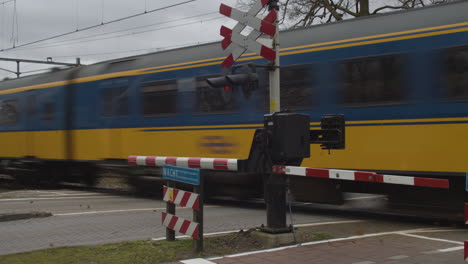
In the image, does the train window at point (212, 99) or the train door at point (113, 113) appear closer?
the train window at point (212, 99)

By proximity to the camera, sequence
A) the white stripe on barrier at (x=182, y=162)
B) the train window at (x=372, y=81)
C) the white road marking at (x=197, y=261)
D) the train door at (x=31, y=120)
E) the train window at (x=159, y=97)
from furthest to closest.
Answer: the train door at (x=31, y=120)
the train window at (x=159, y=97)
the train window at (x=372, y=81)
the white stripe on barrier at (x=182, y=162)
the white road marking at (x=197, y=261)

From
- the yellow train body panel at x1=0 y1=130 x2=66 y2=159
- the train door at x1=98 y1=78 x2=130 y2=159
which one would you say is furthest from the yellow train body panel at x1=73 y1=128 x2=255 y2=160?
the yellow train body panel at x1=0 y1=130 x2=66 y2=159

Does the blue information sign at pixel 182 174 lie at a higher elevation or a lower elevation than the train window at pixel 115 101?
lower

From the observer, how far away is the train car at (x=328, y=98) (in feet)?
27.9

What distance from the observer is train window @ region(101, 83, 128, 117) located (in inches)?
545

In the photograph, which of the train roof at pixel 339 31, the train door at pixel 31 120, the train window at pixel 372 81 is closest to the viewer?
the train roof at pixel 339 31

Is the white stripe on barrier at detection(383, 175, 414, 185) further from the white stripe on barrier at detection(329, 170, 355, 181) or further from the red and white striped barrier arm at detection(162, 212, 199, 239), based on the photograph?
the red and white striped barrier arm at detection(162, 212, 199, 239)

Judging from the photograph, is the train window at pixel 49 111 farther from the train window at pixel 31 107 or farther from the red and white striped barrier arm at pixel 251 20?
the red and white striped barrier arm at pixel 251 20

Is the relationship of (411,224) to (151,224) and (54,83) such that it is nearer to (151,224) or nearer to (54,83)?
(151,224)

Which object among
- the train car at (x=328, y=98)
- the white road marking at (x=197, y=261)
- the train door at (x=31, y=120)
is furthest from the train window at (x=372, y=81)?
the train door at (x=31, y=120)

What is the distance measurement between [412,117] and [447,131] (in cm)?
61

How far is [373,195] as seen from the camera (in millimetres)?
9609

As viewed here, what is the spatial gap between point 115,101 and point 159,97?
6.22ft

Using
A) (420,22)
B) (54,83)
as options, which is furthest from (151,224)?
(54,83)
